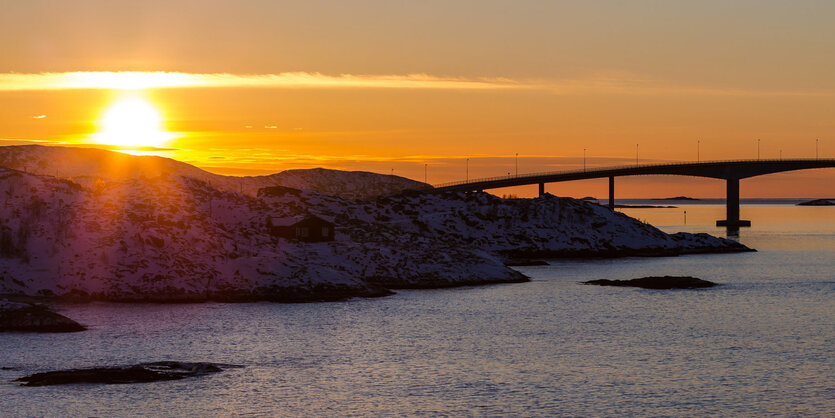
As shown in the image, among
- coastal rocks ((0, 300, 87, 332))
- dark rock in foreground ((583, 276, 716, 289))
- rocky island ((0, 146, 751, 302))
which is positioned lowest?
coastal rocks ((0, 300, 87, 332))

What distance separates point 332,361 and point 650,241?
110648 mm

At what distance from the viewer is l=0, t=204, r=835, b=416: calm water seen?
38281 mm

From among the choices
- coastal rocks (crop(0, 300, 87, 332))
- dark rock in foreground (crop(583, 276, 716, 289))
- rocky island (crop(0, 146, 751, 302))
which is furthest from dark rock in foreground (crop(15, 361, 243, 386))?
dark rock in foreground (crop(583, 276, 716, 289))

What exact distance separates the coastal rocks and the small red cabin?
43.8m

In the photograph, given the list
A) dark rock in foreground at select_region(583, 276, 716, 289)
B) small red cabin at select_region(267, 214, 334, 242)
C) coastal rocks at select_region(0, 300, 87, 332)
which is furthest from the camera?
small red cabin at select_region(267, 214, 334, 242)

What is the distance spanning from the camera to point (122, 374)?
42406 millimetres

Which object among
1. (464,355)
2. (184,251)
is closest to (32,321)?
(184,251)

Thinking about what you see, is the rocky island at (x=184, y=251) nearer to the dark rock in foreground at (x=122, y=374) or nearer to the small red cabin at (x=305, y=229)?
the small red cabin at (x=305, y=229)

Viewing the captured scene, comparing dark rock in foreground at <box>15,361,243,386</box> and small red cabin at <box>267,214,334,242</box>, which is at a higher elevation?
small red cabin at <box>267,214,334,242</box>

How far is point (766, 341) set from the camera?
55.9 m

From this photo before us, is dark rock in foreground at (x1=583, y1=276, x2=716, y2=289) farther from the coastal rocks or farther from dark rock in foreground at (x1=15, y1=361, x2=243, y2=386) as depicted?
dark rock in foreground at (x1=15, y1=361, x2=243, y2=386)

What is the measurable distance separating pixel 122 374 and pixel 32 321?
A: 17.6 m

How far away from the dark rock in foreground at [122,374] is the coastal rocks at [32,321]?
47.1ft

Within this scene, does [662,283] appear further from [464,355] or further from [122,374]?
[122,374]
